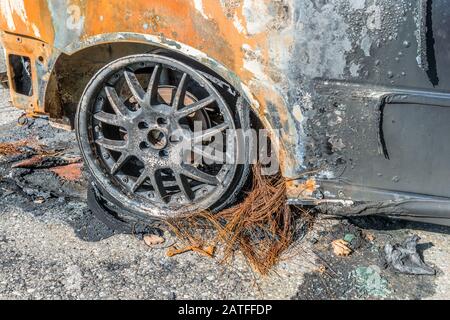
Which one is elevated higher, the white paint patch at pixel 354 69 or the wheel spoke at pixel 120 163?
the white paint patch at pixel 354 69

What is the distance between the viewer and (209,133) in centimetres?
328

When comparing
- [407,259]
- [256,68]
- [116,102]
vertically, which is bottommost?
[407,259]

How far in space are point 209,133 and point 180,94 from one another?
0.26 meters

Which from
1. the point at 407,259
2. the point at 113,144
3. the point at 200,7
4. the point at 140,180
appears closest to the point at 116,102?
the point at 113,144

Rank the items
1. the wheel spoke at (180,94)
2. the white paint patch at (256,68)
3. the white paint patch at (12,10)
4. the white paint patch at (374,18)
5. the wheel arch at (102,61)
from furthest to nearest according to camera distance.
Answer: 1. the white paint patch at (12,10)
2. the wheel spoke at (180,94)
3. the wheel arch at (102,61)
4. the white paint patch at (256,68)
5. the white paint patch at (374,18)

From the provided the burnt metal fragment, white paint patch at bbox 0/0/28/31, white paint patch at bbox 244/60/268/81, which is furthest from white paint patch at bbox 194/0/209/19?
the burnt metal fragment

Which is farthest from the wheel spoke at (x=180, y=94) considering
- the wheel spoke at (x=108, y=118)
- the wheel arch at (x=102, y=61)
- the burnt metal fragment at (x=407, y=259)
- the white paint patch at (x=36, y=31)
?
the burnt metal fragment at (x=407, y=259)

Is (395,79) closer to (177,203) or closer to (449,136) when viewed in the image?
(449,136)

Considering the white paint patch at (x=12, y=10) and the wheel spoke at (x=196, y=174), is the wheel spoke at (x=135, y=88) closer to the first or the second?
the wheel spoke at (x=196, y=174)

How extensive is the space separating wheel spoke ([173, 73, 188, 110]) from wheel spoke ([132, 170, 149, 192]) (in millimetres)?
468

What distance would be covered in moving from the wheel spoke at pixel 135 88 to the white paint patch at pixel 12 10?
0.70m

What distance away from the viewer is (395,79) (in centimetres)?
273

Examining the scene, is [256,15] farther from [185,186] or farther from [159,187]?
[159,187]

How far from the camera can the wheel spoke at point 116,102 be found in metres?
3.43
